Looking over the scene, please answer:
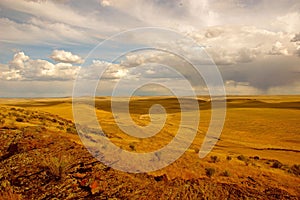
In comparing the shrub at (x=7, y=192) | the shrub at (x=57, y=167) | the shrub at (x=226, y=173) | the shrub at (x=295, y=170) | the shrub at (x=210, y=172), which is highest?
the shrub at (x=57, y=167)

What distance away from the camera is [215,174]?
10.2m

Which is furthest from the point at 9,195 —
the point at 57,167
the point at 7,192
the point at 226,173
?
the point at 226,173

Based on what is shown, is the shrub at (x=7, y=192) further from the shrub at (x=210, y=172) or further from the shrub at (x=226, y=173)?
the shrub at (x=226, y=173)

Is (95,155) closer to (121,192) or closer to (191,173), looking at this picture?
(121,192)

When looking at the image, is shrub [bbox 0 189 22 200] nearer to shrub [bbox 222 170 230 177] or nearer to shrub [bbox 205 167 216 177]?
shrub [bbox 205 167 216 177]

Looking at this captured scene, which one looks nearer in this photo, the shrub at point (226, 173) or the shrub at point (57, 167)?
the shrub at point (57, 167)

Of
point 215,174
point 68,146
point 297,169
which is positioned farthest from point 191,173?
point 297,169

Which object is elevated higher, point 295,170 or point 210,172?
point 210,172

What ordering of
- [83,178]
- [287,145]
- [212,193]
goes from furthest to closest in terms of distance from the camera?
1. [287,145]
2. [83,178]
3. [212,193]

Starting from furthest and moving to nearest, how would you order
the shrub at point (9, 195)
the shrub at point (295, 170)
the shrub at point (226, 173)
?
the shrub at point (295, 170), the shrub at point (226, 173), the shrub at point (9, 195)

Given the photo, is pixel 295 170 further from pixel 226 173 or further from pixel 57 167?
pixel 57 167

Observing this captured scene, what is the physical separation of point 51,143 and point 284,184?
9.87 meters

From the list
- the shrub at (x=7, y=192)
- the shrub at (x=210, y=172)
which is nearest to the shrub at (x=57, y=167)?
the shrub at (x=7, y=192)

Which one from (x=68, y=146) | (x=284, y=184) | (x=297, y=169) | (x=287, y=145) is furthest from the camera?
(x=287, y=145)
